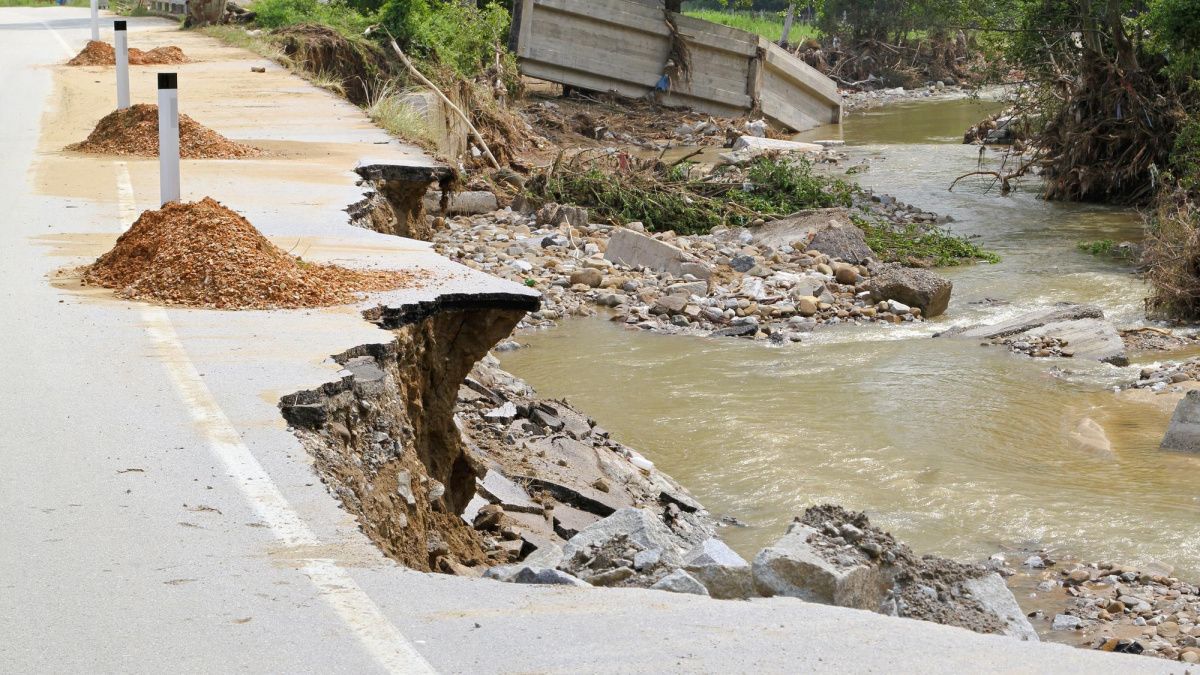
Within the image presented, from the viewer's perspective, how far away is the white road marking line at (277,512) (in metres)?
4.37

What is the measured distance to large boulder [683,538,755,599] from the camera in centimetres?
543

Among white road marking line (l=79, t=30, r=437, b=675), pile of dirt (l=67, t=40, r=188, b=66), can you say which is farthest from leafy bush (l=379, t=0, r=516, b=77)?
white road marking line (l=79, t=30, r=437, b=675)

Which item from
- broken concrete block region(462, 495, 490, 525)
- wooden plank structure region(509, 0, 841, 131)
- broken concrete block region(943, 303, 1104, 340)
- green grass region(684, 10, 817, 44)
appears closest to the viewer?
broken concrete block region(462, 495, 490, 525)

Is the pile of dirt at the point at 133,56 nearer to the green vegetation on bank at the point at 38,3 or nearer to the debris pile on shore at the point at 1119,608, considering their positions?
the debris pile on shore at the point at 1119,608

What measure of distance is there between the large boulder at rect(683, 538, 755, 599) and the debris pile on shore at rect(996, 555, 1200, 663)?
2442 millimetres

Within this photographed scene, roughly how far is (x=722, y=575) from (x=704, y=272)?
11.0 metres

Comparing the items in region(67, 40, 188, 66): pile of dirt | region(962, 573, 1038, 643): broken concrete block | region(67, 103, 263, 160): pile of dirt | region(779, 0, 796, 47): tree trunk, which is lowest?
region(962, 573, 1038, 643): broken concrete block

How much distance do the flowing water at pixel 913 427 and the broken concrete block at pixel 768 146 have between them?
10.0 metres

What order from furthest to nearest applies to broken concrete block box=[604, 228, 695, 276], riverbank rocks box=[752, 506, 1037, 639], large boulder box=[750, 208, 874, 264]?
large boulder box=[750, 208, 874, 264], broken concrete block box=[604, 228, 695, 276], riverbank rocks box=[752, 506, 1037, 639]

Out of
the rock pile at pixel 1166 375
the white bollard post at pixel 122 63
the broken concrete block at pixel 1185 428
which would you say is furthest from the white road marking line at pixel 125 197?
the rock pile at pixel 1166 375

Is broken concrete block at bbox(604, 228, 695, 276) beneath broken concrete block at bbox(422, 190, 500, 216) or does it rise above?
beneath

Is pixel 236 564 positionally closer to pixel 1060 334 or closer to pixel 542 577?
pixel 542 577

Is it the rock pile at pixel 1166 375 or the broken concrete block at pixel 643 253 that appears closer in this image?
the rock pile at pixel 1166 375

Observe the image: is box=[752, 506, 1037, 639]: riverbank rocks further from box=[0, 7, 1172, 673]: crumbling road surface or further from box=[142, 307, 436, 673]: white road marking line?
box=[142, 307, 436, 673]: white road marking line
